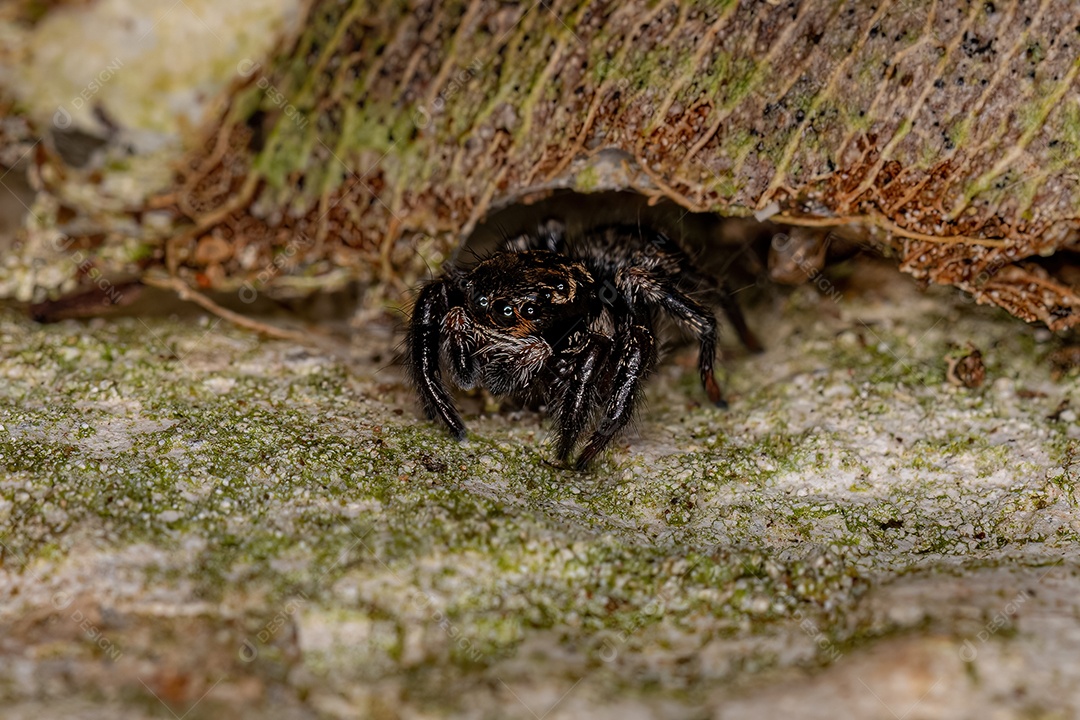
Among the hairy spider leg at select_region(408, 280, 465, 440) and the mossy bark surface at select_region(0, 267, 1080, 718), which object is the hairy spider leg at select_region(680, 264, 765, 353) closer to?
the mossy bark surface at select_region(0, 267, 1080, 718)

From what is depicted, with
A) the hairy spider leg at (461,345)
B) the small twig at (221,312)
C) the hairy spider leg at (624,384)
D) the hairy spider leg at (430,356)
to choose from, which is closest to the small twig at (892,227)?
the hairy spider leg at (624,384)

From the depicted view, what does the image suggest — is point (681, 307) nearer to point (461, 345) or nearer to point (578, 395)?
point (578, 395)

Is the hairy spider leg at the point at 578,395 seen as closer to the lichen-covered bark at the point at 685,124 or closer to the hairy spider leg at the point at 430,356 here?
the hairy spider leg at the point at 430,356

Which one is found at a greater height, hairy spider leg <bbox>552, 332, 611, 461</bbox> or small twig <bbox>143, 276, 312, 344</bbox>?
hairy spider leg <bbox>552, 332, 611, 461</bbox>

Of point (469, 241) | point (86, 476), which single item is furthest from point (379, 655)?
point (469, 241)

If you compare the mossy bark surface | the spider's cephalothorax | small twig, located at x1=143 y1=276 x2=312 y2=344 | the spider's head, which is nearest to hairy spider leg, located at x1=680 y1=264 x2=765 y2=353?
the mossy bark surface

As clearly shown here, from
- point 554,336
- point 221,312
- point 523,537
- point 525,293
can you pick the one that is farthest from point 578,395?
point 221,312

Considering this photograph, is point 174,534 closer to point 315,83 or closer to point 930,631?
point 315,83
